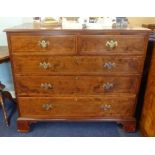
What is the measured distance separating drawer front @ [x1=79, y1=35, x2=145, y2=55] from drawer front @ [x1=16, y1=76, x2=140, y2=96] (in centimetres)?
22

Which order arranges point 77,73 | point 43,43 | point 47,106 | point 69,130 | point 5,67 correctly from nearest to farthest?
point 43,43, point 77,73, point 47,106, point 69,130, point 5,67

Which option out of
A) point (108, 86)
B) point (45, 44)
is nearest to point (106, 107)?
point (108, 86)

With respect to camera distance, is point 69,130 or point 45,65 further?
point 69,130

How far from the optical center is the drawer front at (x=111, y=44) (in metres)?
1.36

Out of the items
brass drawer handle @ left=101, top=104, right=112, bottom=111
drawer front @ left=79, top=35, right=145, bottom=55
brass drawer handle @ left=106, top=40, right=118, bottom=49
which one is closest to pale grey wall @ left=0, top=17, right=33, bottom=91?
drawer front @ left=79, top=35, right=145, bottom=55

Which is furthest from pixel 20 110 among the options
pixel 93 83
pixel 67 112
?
pixel 93 83

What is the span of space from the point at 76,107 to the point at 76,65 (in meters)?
0.39

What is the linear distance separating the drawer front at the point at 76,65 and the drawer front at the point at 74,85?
5 centimetres

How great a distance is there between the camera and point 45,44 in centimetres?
137

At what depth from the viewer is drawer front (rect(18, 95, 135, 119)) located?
1595mm

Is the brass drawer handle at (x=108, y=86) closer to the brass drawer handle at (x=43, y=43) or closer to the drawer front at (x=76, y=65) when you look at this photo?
the drawer front at (x=76, y=65)

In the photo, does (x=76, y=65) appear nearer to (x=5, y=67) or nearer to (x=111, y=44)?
(x=111, y=44)

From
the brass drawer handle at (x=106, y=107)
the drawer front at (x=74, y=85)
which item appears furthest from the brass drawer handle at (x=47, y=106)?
the brass drawer handle at (x=106, y=107)

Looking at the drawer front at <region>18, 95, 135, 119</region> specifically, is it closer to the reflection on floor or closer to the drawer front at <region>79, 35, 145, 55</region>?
the reflection on floor
